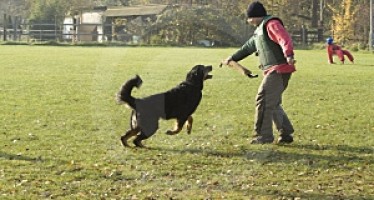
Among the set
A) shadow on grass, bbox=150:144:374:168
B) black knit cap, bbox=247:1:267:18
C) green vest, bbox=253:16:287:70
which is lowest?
shadow on grass, bbox=150:144:374:168

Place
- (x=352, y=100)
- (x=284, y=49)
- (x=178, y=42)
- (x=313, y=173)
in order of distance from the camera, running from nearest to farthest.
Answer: (x=313, y=173), (x=284, y=49), (x=352, y=100), (x=178, y=42)

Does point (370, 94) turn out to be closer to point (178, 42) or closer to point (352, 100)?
point (352, 100)

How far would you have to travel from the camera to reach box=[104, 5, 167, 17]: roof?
5164 centimetres

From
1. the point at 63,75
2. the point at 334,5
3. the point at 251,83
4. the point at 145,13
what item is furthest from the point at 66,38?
the point at 251,83

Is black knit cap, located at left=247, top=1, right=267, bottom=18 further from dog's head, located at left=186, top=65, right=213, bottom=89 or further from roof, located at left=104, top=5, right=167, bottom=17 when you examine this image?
roof, located at left=104, top=5, right=167, bottom=17

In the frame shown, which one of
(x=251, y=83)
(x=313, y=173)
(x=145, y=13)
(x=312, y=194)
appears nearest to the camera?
(x=312, y=194)

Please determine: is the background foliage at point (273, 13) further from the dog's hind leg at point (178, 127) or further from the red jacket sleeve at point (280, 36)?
the red jacket sleeve at point (280, 36)

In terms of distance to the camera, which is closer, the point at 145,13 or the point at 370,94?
the point at 370,94

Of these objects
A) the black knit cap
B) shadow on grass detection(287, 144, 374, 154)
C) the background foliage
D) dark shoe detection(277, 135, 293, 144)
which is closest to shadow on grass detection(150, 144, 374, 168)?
shadow on grass detection(287, 144, 374, 154)

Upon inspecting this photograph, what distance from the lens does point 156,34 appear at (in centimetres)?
4738

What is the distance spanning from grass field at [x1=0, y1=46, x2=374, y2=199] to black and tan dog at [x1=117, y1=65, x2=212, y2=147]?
25 cm

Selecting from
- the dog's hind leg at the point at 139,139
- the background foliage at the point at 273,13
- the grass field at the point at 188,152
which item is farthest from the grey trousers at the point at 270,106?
the background foliage at the point at 273,13

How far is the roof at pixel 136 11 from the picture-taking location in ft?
169

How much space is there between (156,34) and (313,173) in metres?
40.6
